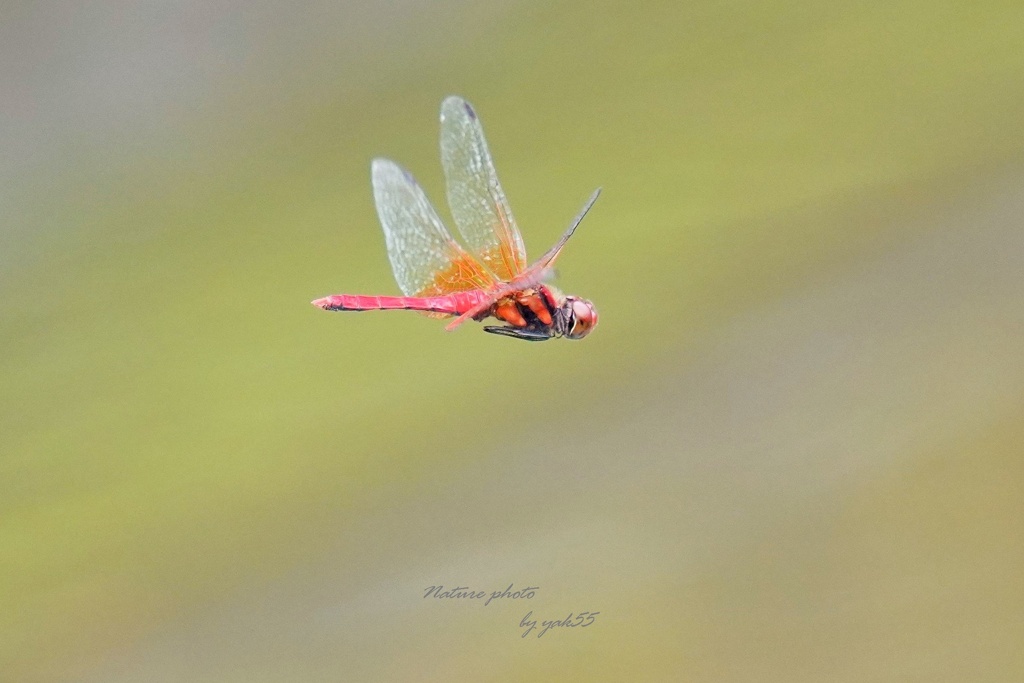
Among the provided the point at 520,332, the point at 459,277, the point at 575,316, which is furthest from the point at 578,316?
the point at 459,277

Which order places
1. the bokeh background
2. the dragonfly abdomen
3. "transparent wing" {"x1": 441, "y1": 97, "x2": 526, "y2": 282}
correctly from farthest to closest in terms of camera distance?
the bokeh background < "transparent wing" {"x1": 441, "y1": 97, "x2": 526, "y2": 282} < the dragonfly abdomen

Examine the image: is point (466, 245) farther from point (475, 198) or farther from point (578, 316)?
point (578, 316)

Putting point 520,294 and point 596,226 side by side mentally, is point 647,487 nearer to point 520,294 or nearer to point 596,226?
point 596,226

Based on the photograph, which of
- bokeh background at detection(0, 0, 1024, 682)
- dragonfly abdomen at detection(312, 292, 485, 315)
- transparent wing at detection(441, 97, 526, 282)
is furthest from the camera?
bokeh background at detection(0, 0, 1024, 682)

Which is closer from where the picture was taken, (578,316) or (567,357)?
(578,316)

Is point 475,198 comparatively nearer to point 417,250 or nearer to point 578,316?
point 417,250

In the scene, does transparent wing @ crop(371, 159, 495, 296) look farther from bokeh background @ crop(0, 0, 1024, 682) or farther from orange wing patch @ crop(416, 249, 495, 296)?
bokeh background @ crop(0, 0, 1024, 682)

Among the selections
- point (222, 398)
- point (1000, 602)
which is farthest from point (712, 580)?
point (222, 398)

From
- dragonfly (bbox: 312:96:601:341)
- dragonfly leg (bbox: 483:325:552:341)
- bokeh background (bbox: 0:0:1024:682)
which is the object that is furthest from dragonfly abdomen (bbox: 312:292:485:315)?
bokeh background (bbox: 0:0:1024:682)

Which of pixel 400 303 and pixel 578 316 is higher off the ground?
pixel 400 303
